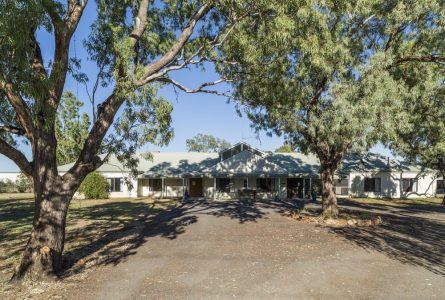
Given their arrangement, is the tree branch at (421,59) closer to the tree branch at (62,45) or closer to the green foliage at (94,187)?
the tree branch at (62,45)

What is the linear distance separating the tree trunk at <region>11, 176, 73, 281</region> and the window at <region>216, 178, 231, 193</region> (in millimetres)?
24907

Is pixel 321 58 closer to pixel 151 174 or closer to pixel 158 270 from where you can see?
pixel 158 270

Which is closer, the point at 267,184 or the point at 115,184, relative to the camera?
the point at 267,184

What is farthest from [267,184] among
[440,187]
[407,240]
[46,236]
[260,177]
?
[46,236]

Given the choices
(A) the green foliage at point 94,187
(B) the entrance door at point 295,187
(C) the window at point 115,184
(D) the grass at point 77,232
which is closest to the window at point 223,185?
(B) the entrance door at point 295,187

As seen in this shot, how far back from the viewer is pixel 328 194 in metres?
18.5

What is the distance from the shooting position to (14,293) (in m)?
7.37

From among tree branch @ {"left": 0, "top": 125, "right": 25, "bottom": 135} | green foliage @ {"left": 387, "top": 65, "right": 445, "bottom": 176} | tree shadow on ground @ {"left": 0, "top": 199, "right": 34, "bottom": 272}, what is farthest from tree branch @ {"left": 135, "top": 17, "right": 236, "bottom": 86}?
green foliage @ {"left": 387, "top": 65, "right": 445, "bottom": 176}

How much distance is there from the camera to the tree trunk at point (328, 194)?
1811cm

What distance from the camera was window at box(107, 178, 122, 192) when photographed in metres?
35.1

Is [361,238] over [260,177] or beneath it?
beneath

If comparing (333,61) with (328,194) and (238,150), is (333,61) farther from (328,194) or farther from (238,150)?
(238,150)

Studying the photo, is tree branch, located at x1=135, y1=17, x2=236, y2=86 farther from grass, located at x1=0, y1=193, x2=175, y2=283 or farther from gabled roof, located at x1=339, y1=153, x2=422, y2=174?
gabled roof, located at x1=339, y1=153, x2=422, y2=174

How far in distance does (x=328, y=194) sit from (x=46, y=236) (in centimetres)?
1421
